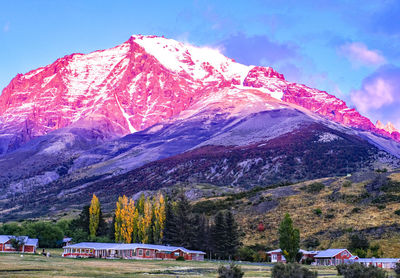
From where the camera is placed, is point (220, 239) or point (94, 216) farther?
point (94, 216)

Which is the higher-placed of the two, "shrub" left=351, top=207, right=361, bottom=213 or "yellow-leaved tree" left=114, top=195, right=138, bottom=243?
"shrub" left=351, top=207, right=361, bottom=213

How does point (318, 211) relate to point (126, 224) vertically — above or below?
above

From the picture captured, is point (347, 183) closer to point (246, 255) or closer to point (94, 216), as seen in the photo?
point (246, 255)

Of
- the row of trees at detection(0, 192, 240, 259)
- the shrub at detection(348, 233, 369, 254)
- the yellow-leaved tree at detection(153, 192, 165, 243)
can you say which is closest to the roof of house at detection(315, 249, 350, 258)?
the shrub at detection(348, 233, 369, 254)

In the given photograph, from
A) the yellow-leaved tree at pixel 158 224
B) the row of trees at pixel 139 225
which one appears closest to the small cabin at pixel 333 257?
the yellow-leaved tree at pixel 158 224

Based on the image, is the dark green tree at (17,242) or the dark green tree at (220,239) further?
the dark green tree at (17,242)

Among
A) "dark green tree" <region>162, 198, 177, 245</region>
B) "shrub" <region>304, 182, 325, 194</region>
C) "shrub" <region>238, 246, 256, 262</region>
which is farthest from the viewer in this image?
"shrub" <region>304, 182, 325, 194</region>

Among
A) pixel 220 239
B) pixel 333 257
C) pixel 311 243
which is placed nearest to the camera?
pixel 333 257

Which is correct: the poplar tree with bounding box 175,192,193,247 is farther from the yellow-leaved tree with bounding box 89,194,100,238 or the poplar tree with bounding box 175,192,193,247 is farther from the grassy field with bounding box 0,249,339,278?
the grassy field with bounding box 0,249,339,278

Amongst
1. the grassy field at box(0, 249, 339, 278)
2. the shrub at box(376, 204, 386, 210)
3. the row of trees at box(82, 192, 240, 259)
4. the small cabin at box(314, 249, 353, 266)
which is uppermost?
the shrub at box(376, 204, 386, 210)

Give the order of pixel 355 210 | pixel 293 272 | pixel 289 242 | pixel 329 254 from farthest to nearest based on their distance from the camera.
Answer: pixel 355 210
pixel 329 254
pixel 289 242
pixel 293 272

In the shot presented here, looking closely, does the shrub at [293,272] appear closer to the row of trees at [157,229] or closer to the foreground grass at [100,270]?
the foreground grass at [100,270]

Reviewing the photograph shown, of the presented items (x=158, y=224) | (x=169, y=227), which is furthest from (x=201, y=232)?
(x=158, y=224)

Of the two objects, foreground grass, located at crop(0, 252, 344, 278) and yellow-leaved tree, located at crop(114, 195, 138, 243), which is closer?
foreground grass, located at crop(0, 252, 344, 278)
